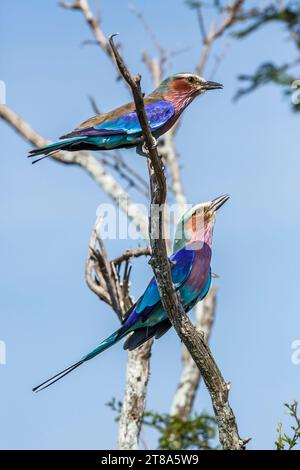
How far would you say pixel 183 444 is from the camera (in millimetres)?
10938

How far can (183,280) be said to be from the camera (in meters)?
6.72

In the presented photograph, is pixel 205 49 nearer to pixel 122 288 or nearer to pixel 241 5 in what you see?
pixel 241 5

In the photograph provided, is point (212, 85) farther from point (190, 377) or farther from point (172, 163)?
point (172, 163)

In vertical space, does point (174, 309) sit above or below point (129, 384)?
below

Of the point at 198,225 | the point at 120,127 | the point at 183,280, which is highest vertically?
the point at 120,127

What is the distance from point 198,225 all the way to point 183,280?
45 centimetres

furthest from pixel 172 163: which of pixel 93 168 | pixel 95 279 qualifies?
pixel 95 279

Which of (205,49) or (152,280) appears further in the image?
(205,49)

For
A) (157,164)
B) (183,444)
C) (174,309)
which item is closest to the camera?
(157,164)

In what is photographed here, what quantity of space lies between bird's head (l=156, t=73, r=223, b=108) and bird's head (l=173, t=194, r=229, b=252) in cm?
79

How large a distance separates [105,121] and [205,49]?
12.6 metres

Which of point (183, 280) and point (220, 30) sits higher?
point (220, 30)

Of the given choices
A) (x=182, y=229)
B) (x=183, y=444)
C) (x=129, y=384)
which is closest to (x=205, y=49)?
(x=183, y=444)
